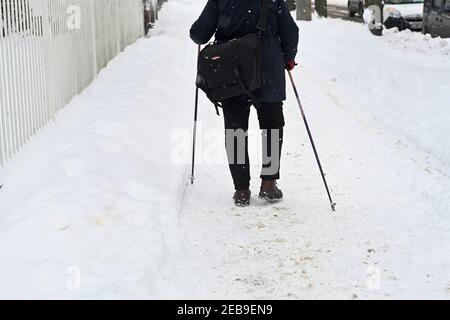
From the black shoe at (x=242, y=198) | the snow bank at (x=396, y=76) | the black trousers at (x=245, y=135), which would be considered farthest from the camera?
the snow bank at (x=396, y=76)

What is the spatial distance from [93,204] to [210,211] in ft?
3.52

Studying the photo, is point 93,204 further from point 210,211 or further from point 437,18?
point 437,18

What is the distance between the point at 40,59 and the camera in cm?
711

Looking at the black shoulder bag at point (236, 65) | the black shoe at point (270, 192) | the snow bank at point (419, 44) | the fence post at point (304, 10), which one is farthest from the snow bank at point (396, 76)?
the fence post at point (304, 10)

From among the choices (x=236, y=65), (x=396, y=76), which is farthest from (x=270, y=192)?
(x=396, y=76)

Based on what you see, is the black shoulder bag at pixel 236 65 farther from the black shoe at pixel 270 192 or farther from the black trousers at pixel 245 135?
the black shoe at pixel 270 192

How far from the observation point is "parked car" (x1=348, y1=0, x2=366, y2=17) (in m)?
29.1

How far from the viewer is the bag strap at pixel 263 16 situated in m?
5.39

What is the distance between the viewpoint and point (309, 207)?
5.81m

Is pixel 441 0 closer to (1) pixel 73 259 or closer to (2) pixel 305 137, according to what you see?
(2) pixel 305 137

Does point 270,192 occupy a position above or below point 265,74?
below

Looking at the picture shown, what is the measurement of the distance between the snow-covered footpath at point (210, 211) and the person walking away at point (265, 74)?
11.7 inches

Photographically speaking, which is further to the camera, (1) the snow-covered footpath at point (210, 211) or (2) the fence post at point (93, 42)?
(2) the fence post at point (93, 42)

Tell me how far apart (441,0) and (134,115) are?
10.2 m
